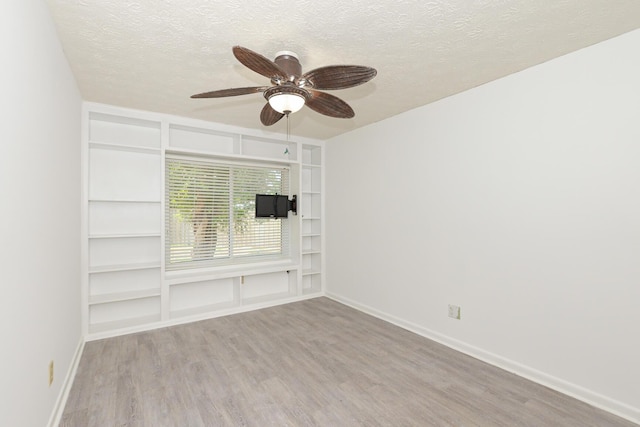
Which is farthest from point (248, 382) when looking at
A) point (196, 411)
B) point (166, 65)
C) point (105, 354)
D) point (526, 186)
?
point (526, 186)

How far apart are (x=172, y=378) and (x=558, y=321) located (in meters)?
3.14

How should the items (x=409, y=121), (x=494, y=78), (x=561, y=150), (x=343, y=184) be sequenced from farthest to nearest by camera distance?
(x=343, y=184)
(x=409, y=121)
(x=494, y=78)
(x=561, y=150)

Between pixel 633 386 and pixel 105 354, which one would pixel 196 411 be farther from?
pixel 633 386

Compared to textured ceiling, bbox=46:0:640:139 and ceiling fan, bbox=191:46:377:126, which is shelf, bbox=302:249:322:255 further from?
ceiling fan, bbox=191:46:377:126

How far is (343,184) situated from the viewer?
4613mm

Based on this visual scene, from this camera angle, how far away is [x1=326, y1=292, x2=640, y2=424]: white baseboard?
204cm

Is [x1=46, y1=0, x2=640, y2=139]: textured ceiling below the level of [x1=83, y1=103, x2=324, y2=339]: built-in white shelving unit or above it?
above

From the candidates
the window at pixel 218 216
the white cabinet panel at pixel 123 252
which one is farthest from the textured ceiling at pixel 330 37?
the white cabinet panel at pixel 123 252

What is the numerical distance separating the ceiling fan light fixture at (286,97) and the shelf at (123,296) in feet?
9.19

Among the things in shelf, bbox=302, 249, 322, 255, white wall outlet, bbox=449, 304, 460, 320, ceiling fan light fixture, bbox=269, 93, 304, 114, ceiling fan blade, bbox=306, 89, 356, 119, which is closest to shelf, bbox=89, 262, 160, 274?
shelf, bbox=302, 249, 322, 255

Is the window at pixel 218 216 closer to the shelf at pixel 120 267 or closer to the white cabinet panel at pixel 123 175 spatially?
the white cabinet panel at pixel 123 175

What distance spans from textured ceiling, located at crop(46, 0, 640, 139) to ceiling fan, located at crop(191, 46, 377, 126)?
0.27 meters

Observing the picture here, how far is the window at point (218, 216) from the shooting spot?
4062 mm

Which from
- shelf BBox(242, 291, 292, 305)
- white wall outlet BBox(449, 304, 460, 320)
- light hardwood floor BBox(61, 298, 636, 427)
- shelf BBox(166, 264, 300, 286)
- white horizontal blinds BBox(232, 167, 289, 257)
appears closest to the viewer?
light hardwood floor BBox(61, 298, 636, 427)
